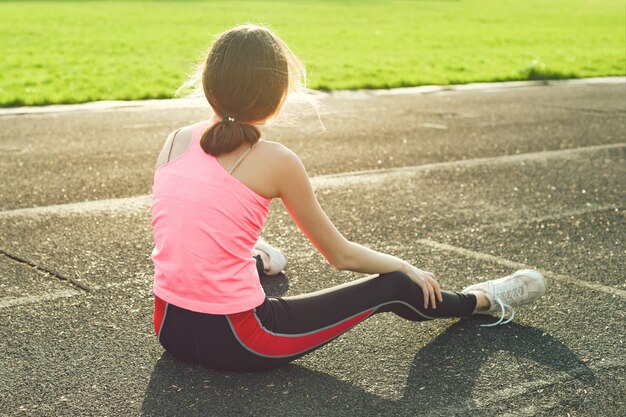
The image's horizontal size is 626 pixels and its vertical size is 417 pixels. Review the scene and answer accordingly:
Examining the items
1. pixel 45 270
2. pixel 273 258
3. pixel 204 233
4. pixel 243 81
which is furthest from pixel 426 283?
pixel 45 270

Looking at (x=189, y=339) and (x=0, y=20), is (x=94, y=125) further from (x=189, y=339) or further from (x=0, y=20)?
(x=0, y=20)

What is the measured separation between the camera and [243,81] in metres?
3.48

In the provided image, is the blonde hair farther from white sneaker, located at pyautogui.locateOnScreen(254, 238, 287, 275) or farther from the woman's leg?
white sneaker, located at pyautogui.locateOnScreen(254, 238, 287, 275)

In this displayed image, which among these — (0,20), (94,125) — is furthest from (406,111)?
(0,20)

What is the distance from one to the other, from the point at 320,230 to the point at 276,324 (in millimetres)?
433

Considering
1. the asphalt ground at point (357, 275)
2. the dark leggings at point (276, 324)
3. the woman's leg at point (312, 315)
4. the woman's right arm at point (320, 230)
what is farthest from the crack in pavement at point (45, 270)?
the woman's right arm at point (320, 230)

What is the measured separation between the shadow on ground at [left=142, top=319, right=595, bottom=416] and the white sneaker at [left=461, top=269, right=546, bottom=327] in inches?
9.9

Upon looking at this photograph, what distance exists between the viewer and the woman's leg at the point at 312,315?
3670mm

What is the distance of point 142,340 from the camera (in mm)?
4211

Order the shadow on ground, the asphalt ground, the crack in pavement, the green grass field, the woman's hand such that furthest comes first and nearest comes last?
the green grass field
the crack in pavement
the woman's hand
the asphalt ground
the shadow on ground

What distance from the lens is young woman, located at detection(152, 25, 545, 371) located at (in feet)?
11.5

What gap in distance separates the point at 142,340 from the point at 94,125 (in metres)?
6.78

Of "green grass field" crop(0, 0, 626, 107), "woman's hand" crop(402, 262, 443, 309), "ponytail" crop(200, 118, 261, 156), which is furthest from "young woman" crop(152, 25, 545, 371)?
"green grass field" crop(0, 0, 626, 107)

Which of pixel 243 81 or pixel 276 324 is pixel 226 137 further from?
pixel 276 324
